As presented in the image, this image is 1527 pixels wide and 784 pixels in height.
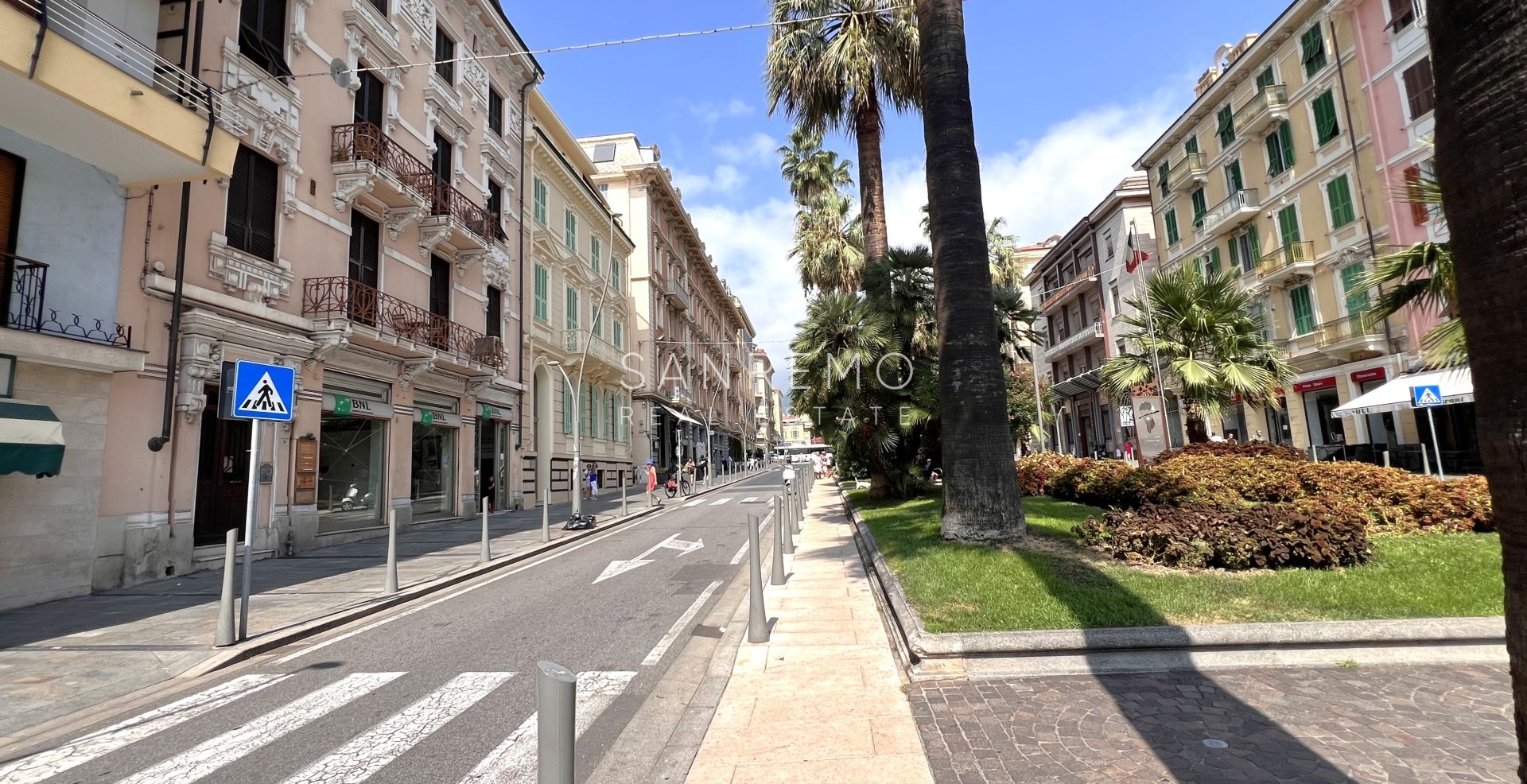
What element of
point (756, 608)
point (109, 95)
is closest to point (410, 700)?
point (756, 608)

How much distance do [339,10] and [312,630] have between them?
1423 centimetres

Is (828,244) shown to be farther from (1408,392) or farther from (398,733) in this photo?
(398,733)

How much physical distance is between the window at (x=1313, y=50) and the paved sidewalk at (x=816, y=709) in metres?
28.0

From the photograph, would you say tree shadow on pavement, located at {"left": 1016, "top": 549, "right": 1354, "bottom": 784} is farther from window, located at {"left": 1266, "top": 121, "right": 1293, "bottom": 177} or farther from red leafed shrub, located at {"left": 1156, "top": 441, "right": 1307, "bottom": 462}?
window, located at {"left": 1266, "top": 121, "right": 1293, "bottom": 177}

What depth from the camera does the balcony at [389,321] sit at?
541 inches


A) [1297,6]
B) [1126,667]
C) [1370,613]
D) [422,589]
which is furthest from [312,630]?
[1297,6]

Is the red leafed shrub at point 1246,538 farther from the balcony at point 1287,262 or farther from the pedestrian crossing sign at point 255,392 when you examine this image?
the balcony at point 1287,262

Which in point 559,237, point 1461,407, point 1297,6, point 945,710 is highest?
point 1297,6

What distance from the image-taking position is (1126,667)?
4.71m

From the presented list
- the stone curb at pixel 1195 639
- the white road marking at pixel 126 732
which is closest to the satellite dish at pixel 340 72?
the white road marking at pixel 126 732

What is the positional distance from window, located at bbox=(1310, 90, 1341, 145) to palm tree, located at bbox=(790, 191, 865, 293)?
1629cm

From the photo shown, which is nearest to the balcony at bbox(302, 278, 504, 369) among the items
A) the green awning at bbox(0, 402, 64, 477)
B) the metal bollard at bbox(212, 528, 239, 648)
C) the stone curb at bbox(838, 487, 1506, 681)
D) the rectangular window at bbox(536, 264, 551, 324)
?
the rectangular window at bbox(536, 264, 551, 324)

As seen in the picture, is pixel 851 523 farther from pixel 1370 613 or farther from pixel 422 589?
pixel 1370 613

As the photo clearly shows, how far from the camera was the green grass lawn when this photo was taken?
209 inches
